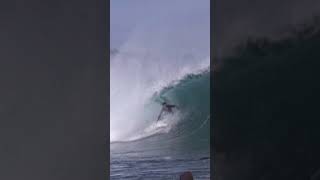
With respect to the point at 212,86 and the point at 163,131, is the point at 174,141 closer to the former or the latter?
the point at 163,131

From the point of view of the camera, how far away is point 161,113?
14.3ft

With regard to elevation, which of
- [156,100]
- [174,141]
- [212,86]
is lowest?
[174,141]

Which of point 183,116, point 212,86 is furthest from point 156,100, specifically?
point 212,86

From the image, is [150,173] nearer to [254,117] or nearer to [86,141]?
[86,141]

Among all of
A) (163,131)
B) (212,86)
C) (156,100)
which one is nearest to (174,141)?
(163,131)

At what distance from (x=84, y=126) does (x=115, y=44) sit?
0.61 meters

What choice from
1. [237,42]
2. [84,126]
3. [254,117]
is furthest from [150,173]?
[237,42]

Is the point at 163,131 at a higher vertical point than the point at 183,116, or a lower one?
lower

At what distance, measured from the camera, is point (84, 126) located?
4.27m

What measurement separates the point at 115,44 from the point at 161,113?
585mm

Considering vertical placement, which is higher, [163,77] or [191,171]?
[163,77]

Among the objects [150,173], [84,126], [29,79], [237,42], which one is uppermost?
[237,42]

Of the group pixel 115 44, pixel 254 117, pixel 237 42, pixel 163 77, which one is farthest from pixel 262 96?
pixel 115 44

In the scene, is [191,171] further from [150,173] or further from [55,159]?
[55,159]
